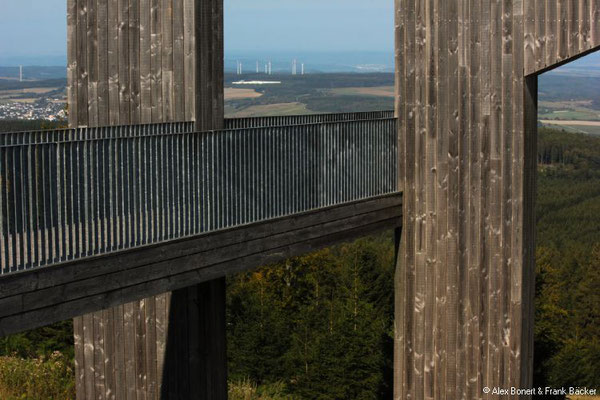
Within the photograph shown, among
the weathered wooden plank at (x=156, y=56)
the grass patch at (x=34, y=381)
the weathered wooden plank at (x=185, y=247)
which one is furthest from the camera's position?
the grass patch at (x=34, y=381)

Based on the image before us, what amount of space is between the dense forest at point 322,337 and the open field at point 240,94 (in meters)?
83.9

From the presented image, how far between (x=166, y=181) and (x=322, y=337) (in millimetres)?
14423

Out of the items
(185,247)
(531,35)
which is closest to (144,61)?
(185,247)

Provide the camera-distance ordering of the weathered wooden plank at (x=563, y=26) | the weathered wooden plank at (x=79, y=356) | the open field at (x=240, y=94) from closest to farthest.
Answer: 1. the weathered wooden plank at (x=563, y=26)
2. the weathered wooden plank at (x=79, y=356)
3. the open field at (x=240, y=94)

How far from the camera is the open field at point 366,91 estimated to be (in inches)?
5487

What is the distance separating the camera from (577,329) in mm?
40219

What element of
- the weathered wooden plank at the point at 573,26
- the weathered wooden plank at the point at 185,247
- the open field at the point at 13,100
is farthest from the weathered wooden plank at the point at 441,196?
the open field at the point at 13,100

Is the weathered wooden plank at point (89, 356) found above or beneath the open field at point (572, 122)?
above

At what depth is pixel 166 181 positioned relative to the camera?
602 centimetres

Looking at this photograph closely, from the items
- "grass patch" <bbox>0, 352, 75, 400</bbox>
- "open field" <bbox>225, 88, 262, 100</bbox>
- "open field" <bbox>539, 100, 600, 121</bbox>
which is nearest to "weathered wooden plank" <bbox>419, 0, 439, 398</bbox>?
"grass patch" <bbox>0, 352, 75, 400</bbox>

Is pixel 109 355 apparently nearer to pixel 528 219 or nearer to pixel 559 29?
pixel 528 219

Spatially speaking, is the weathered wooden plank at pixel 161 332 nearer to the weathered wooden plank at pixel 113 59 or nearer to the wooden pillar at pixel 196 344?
the wooden pillar at pixel 196 344

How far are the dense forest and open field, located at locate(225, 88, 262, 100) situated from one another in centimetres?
8394

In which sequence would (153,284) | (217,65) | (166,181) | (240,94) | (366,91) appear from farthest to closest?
(366,91), (240,94), (217,65), (166,181), (153,284)
